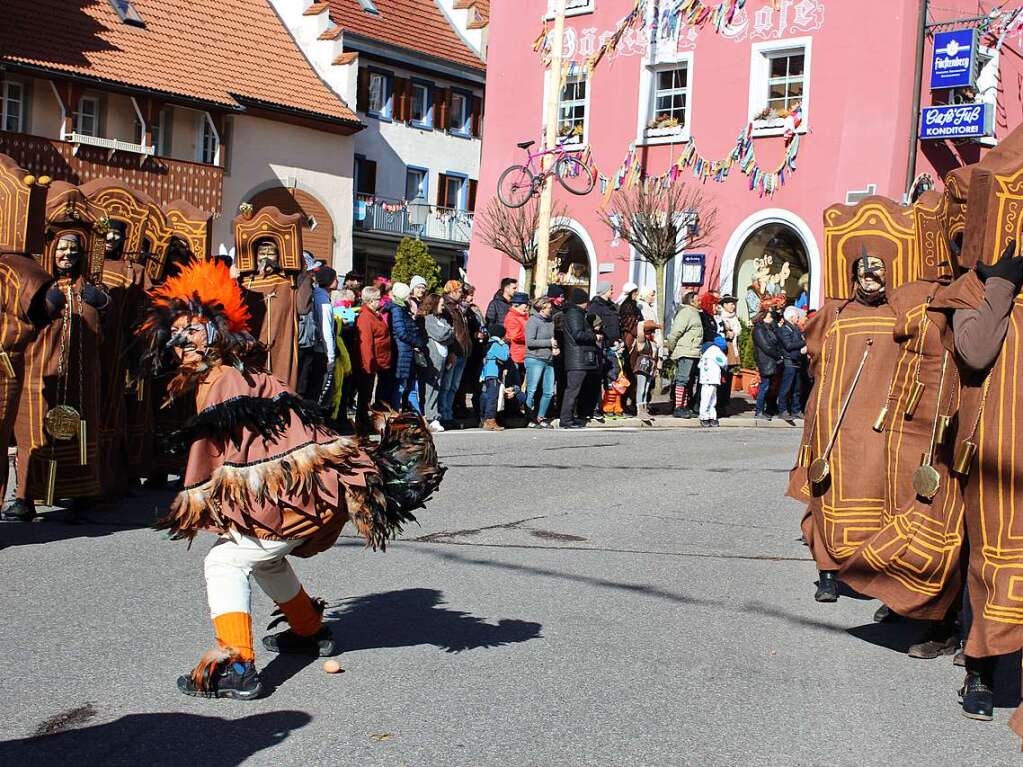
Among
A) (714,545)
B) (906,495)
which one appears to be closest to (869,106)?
(714,545)

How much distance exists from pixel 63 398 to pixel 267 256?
2.35 m

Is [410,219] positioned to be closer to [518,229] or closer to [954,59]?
[518,229]

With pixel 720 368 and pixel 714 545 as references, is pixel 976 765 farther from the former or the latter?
pixel 720 368

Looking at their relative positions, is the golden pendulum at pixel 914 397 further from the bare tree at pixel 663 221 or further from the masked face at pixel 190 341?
the bare tree at pixel 663 221

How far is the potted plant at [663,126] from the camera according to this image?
30562 millimetres

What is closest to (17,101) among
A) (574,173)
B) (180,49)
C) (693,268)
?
(180,49)

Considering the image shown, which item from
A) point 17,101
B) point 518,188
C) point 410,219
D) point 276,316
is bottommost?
point 276,316

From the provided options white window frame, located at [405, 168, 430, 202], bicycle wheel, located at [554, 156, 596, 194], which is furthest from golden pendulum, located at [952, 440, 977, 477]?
white window frame, located at [405, 168, 430, 202]

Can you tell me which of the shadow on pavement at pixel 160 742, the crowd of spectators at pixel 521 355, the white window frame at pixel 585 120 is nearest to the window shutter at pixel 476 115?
the white window frame at pixel 585 120

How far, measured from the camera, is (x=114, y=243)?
11062mm

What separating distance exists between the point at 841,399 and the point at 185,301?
368cm

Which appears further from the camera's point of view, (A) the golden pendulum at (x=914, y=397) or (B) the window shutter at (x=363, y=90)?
(B) the window shutter at (x=363, y=90)

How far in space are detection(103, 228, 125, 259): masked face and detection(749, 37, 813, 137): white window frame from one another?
1970 centimetres

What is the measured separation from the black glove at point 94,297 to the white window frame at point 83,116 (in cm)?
2482
